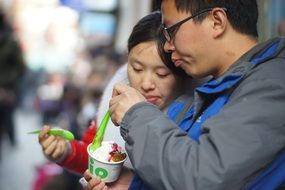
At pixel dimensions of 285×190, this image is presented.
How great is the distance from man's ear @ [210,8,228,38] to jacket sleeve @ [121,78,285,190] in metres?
0.20

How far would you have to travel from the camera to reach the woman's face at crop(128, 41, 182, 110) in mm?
2076

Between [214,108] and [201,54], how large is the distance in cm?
18

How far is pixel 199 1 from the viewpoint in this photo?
1.66m

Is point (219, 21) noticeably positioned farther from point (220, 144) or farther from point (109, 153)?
point (109, 153)

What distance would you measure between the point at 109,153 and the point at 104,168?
0.07m

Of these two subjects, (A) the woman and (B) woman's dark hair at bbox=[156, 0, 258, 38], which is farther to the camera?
(A) the woman

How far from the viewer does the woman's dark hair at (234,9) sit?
165 cm

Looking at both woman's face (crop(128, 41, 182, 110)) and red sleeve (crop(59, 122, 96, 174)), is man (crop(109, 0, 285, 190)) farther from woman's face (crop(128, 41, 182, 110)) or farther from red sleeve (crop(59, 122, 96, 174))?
red sleeve (crop(59, 122, 96, 174))

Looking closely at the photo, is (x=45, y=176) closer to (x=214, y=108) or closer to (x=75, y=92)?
(x=75, y=92)

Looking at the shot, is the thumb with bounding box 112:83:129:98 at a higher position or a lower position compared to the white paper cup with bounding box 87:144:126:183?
higher

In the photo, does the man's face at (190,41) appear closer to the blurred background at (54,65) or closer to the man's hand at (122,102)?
the man's hand at (122,102)

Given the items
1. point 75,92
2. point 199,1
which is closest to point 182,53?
point 199,1

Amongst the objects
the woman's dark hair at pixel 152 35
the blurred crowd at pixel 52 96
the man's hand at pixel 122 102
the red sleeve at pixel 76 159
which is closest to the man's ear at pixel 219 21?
the man's hand at pixel 122 102

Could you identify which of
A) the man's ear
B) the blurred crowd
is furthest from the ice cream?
the blurred crowd
